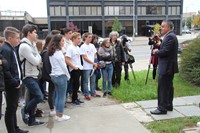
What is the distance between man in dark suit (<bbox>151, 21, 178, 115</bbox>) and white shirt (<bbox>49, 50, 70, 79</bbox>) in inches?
77.3

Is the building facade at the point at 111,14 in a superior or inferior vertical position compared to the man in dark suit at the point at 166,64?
superior

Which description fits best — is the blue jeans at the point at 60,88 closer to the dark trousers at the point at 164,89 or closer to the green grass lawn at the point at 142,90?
the green grass lawn at the point at 142,90

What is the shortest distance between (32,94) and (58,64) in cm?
76

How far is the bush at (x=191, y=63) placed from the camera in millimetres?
A: 7951

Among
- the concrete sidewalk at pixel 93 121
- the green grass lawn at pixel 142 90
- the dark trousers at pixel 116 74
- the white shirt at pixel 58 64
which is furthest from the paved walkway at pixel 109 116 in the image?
the dark trousers at pixel 116 74

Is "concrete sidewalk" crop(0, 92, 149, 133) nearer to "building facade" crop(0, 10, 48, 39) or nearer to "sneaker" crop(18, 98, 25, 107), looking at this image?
"sneaker" crop(18, 98, 25, 107)

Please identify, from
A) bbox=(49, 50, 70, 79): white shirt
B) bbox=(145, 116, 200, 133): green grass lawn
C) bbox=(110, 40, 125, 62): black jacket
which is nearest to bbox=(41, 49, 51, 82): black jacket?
bbox=(49, 50, 70, 79): white shirt

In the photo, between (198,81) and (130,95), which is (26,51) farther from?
(198,81)

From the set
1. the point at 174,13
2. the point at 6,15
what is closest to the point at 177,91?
the point at 6,15

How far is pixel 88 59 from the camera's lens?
6.64 metres

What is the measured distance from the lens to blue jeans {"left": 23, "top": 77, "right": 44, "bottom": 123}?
191 inches

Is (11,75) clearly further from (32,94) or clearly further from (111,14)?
(111,14)

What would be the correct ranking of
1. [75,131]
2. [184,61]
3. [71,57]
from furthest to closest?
1. [184,61]
2. [71,57]
3. [75,131]

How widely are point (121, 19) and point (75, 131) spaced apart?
60683 millimetres
